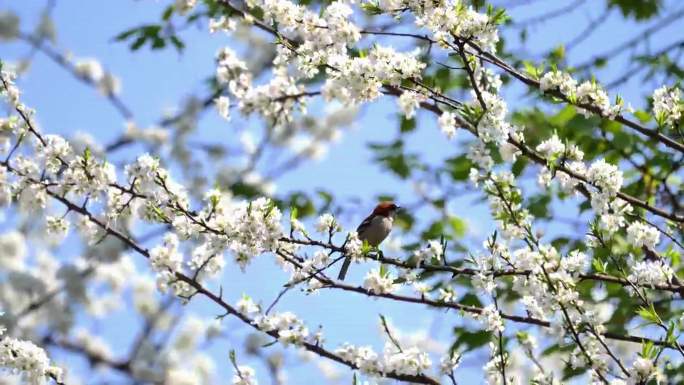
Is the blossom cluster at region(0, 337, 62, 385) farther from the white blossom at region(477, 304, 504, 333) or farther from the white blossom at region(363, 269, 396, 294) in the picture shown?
the white blossom at region(477, 304, 504, 333)

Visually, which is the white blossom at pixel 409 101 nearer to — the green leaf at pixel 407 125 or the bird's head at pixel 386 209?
the bird's head at pixel 386 209

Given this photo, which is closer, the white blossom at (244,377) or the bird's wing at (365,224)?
the white blossom at (244,377)

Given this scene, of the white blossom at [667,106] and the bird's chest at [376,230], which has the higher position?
the bird's chest at [376,230]

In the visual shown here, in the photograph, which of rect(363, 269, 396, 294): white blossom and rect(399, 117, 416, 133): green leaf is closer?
rect(363, 269, 396, 294): white blossom

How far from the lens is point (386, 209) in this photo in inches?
237

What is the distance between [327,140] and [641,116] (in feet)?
24.6

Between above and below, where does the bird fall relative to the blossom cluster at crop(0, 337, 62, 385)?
above

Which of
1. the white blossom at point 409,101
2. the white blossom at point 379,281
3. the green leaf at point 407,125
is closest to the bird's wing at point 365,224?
the green leaf at point 407,125

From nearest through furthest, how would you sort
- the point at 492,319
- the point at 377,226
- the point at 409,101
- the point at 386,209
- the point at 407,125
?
the point at 492,319, the point at 409,101, the point at 377,226, the point at 386,209, the point at 407,125

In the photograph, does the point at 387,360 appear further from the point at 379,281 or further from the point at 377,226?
the point at 377,226

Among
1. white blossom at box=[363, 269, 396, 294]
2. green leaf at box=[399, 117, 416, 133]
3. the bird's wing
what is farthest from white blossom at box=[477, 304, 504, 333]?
green leaf at box=[399, 117, 416, 133]

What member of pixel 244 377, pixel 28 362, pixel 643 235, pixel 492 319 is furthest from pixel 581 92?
pixel 28 362

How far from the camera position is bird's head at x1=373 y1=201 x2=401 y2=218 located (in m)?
6.01

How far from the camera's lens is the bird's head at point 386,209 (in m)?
6.01
